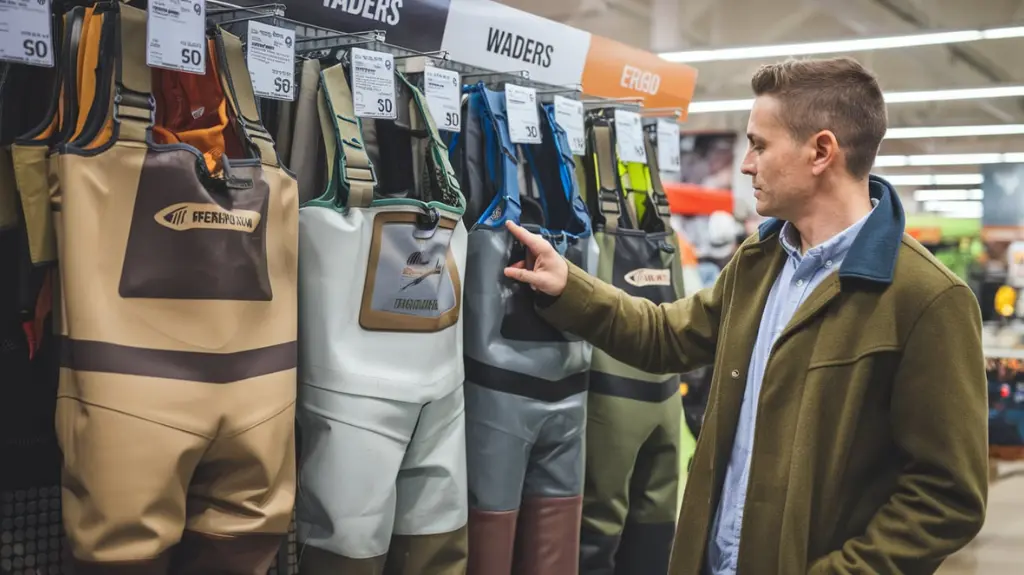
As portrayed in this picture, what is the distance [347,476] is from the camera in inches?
70.8

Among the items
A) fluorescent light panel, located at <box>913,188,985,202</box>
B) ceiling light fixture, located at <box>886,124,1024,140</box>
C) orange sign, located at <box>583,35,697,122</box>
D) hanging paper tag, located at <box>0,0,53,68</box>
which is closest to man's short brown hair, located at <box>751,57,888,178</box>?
hanging paper tag, located at <box>0,0,53,68</box>

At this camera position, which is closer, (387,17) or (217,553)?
(217,553)

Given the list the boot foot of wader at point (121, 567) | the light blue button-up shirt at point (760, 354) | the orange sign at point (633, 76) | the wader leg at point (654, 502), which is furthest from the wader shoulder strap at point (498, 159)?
the orange sign at point (633, 76)

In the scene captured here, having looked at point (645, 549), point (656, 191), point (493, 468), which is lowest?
point (645, 549)

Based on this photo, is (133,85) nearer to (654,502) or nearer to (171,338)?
(171,338)

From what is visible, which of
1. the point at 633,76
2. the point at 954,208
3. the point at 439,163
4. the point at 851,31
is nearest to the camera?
the point at 439,163

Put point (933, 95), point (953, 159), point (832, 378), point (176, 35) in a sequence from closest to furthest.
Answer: point (176, 35) < point (832, 378) < point (933, 95) < point (953, 159)

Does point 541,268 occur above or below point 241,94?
below

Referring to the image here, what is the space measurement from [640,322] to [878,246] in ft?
2.16

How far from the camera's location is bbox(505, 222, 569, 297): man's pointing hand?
6.91 ft

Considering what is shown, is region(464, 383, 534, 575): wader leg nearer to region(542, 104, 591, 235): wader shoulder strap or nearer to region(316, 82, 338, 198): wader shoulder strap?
region(542, 104, 591, 235): wader shoulder strap

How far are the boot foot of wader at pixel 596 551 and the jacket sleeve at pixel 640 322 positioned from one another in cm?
53

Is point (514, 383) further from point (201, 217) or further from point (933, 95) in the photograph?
point (933, 95)

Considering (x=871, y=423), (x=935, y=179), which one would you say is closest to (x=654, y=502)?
(x=871, y=423)
